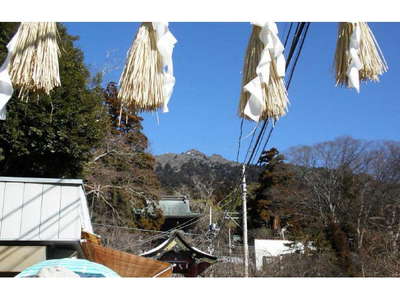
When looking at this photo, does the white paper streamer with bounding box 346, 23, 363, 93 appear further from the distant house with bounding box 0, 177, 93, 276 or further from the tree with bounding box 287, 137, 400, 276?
the tree with bounding box 287, 137, 400, 276

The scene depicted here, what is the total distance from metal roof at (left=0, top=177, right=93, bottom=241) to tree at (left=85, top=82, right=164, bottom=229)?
6387mm

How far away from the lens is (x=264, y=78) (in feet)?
4.22

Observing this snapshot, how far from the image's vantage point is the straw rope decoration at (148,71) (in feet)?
4.56

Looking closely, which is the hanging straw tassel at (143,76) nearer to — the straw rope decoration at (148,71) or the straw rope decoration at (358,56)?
the straw rope decoration at (148,71)

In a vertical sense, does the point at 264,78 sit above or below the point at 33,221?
above

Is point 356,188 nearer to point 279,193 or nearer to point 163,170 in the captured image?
point 279,193

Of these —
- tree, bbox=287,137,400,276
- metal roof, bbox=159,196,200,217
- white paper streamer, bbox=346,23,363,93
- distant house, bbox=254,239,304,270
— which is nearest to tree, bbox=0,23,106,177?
white paper streamer, bbox=346,23,363,93

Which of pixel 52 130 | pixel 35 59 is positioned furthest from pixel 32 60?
pixel 52 130

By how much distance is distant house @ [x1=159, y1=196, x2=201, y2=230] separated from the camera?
16.8 m

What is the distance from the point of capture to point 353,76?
141cm

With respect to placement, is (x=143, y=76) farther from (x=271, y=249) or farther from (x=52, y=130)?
(x=271, y=249)

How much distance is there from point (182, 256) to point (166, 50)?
7.40 m
